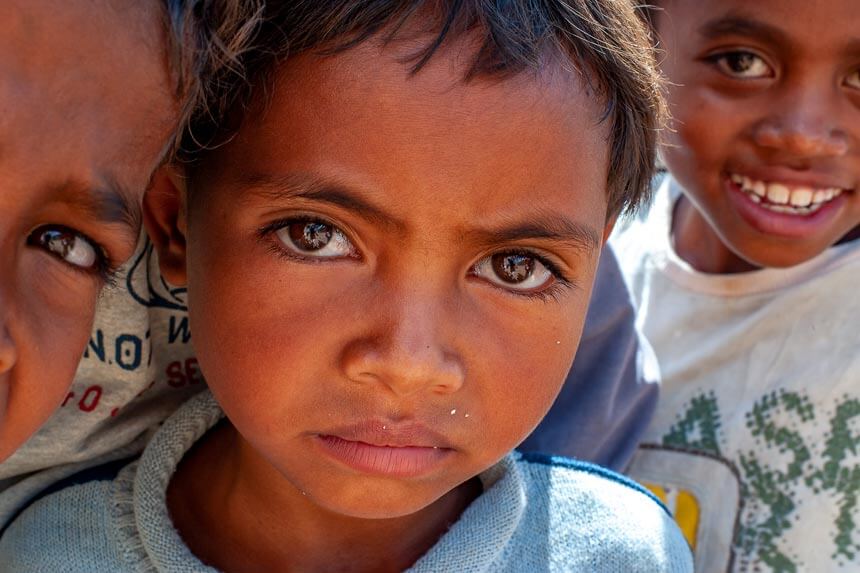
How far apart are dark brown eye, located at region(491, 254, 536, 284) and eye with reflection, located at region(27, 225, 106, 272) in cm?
50

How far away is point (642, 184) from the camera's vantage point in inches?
66.5

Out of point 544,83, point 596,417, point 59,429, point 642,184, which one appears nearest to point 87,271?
point 59,429

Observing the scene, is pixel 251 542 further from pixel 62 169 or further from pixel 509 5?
pixel 509 5

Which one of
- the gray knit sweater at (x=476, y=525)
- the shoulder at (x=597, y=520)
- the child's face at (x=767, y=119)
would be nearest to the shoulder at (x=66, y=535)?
the gray knit sweater at (x=476, y=525)

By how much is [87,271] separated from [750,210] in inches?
53.2

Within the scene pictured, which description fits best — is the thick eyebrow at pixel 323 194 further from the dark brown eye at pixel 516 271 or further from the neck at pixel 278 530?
the neck at pixel 278 530

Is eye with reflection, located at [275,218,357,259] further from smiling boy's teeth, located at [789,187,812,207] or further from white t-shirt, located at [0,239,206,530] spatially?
smiling boy's teeth, located at [789,187,812,207]

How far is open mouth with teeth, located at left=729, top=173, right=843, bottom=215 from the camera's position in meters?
2.15

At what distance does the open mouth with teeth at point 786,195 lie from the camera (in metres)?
2.15

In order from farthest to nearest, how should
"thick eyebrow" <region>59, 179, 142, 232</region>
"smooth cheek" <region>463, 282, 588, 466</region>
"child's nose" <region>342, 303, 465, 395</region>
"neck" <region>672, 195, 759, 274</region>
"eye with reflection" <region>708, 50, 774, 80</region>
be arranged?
"neck" <region>672, 195, 759, 274</region> → "eye with reflection" <region>708, 50, 774, 80</region> → "smooth cheek" <region>463, 282, 588, 466</region> → "child's nose" <region>342, 303, 465, 395</region> → "thick eyebrow" <region>59, 179, 142, 232</region>

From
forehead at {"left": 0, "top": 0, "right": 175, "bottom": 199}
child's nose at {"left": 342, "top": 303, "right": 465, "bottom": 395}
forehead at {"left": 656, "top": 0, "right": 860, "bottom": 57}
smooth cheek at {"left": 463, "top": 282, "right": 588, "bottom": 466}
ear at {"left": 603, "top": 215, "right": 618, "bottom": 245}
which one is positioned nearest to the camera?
forehead at {"left": 0, "top": 0, "right": 175, "bottom": 199}

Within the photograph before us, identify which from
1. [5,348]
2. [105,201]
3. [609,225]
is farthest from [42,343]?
[609,225]

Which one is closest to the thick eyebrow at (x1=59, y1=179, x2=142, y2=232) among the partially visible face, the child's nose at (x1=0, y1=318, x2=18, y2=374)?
the partially visible face

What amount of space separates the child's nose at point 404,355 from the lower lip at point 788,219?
3.40ft
